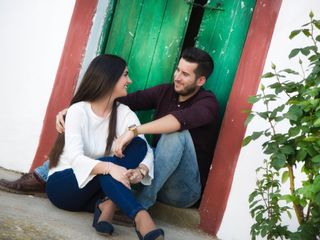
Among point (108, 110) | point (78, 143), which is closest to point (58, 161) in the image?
point (78, 143)

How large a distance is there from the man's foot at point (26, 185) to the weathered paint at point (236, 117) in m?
1.23

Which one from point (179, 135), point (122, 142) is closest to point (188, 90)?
point (179, 135)

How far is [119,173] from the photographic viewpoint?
8.91ft

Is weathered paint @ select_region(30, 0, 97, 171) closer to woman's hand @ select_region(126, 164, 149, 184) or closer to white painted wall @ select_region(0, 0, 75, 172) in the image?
white painted wall @ select_region(0, 0, 75, 172)

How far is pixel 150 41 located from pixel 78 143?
1.52 m

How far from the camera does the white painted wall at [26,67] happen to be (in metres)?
3.93

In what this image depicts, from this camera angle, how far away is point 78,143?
114 inches

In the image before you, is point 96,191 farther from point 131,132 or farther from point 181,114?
point 181,114

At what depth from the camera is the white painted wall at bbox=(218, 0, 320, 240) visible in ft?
10.8

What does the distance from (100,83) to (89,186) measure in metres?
0.71

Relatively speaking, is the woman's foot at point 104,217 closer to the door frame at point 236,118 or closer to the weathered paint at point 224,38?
the door frame at point 236,118

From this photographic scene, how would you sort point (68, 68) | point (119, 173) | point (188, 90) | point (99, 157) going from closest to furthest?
point (119, 173), point (99, 157), point (188, 90), point (68, 68)

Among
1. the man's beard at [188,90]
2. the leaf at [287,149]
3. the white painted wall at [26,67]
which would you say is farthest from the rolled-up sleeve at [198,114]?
the white painted wall at [26,67]

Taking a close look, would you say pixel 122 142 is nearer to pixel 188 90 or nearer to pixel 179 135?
pixel 179 135
